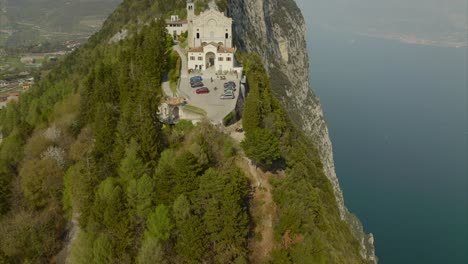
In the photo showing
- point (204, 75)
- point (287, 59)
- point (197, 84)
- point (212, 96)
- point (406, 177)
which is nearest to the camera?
point (212, 96)

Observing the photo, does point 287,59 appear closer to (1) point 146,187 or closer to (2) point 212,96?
(2) point 212,96

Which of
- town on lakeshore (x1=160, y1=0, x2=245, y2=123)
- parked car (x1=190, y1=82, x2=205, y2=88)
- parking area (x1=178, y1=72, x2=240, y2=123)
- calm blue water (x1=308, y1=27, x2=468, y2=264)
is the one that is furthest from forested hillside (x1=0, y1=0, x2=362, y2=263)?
calm blue water (x1=308, y1=27, x2=468, y2=264)

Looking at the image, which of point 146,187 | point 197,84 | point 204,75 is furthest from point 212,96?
point 146,187

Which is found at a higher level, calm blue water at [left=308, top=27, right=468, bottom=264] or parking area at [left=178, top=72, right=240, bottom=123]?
parking area at [left=178, top=72, right=240, bottom=123]

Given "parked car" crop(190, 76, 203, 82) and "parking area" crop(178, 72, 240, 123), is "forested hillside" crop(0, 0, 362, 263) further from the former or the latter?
"parked car" crop(190, 76, 203, 82)

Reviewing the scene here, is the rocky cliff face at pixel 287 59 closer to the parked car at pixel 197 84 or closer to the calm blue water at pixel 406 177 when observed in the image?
the calm blue water at pixel 406 177
